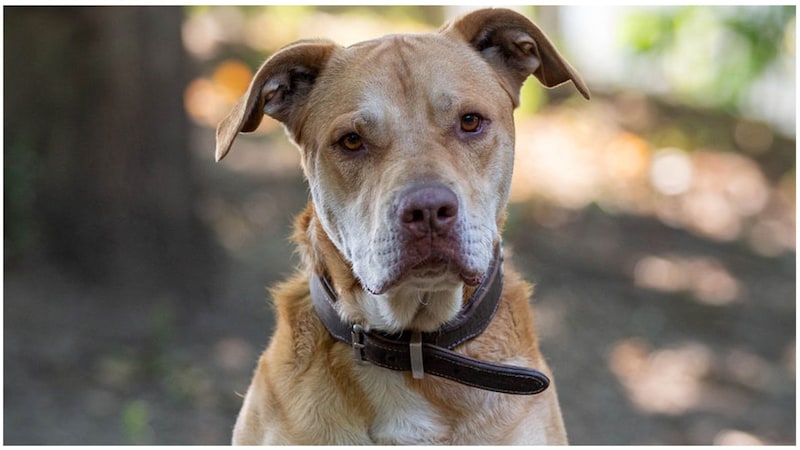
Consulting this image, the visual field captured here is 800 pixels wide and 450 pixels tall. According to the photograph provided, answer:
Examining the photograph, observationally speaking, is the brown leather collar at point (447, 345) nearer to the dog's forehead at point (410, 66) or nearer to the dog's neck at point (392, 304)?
the dog's neck at point (392, 304)

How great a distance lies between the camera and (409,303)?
11.1 ft

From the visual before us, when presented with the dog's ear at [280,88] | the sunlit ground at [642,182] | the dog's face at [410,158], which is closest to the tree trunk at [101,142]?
the sunlit ground at [642,182]

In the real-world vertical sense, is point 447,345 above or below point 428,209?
below

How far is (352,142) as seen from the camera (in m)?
3.37

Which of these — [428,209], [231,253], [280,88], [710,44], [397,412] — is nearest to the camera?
[428,209]

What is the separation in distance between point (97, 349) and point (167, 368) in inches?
21.3

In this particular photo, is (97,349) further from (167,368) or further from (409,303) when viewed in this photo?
(409,303)

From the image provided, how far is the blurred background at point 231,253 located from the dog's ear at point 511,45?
365 cm

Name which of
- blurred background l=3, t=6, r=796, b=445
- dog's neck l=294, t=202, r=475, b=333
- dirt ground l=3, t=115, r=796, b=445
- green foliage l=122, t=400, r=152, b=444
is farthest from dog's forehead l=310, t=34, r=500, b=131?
blurred background l=3, t=6, r=796, b=445

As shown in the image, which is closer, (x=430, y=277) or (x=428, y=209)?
(x=428, y=209)

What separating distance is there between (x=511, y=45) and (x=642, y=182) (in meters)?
6.91

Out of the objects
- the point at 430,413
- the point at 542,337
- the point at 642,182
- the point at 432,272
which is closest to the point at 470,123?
the point at 432,272

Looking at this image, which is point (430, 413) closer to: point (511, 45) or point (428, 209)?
point (428, 209)

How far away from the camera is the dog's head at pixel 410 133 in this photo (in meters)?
3.09
